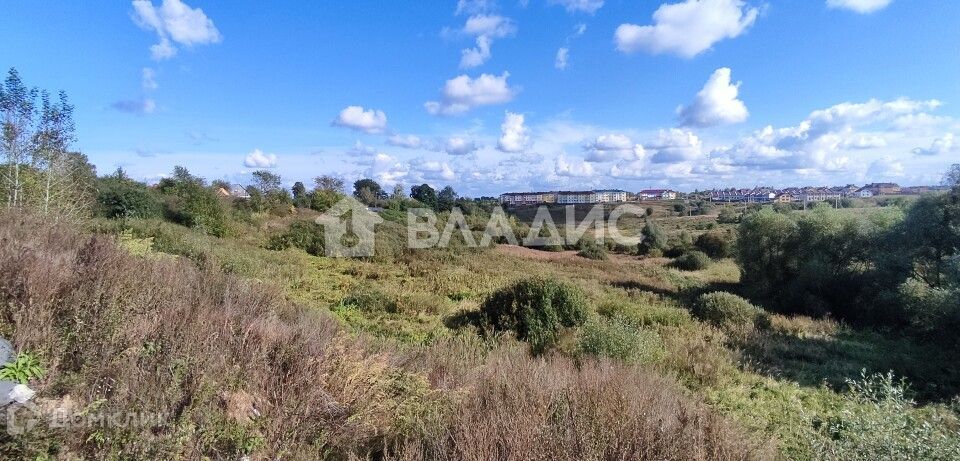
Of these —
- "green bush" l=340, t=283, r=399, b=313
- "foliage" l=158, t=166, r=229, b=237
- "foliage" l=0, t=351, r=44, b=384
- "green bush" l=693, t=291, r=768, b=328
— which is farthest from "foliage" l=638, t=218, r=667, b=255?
"foliage" l=0, t=351, r=44, b=384

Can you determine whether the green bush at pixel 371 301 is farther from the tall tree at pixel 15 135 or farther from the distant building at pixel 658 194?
the distant building at pixel 658 194

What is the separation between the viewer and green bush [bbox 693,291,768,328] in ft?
30.7

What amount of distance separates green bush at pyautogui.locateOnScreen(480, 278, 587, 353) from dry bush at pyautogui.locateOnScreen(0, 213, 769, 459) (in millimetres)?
3619

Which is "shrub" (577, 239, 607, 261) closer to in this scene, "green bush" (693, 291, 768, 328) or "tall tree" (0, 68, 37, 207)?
"green bush" (693, 291, 768, 328)

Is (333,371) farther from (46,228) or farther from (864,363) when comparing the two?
(864,363)

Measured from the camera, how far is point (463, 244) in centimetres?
2430

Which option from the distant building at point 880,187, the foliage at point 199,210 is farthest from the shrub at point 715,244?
the distant building at point 880,187

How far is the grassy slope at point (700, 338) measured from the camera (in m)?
5.16

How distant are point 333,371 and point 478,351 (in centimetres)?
269

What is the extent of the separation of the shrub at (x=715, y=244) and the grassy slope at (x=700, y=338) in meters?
13.8

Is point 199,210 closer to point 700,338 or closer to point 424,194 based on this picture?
point 700,338

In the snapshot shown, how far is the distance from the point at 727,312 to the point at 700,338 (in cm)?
262

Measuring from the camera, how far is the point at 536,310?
307 inches

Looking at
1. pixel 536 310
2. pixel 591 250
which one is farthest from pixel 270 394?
pixel 591 250
